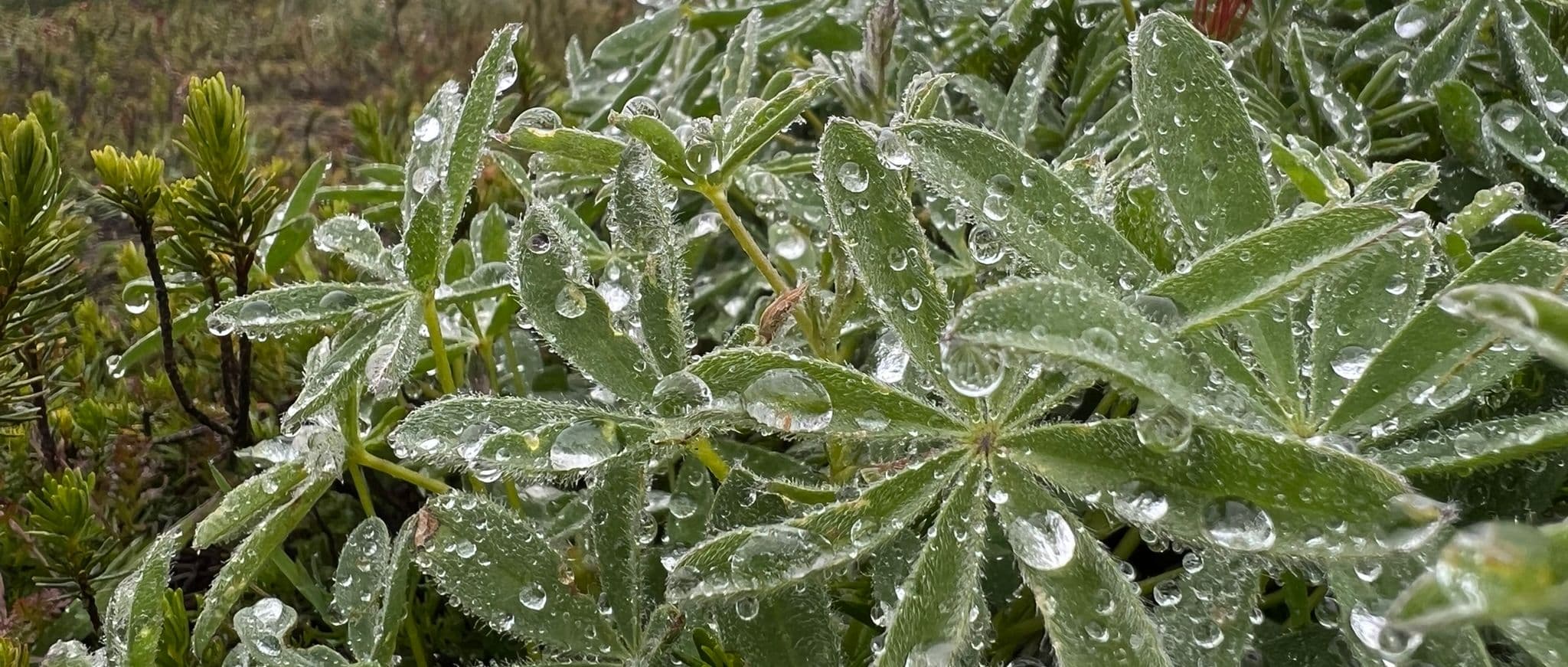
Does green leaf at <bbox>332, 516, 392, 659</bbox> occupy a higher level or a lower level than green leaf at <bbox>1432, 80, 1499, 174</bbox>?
lower

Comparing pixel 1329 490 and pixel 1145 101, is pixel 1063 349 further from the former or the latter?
pixel 1145 101

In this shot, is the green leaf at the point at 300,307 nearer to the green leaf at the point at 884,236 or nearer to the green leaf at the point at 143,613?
the green leaf at the point at 143,613

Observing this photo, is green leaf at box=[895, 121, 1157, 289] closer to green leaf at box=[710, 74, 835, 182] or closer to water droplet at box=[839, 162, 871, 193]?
water droplet at box=[839, 162, 871, 193]

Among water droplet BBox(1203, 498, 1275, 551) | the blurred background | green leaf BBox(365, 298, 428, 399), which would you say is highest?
water droplet BBox(1203, 498, 1275, 551)

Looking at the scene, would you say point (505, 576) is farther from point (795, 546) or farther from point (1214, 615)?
point (1214, 615)

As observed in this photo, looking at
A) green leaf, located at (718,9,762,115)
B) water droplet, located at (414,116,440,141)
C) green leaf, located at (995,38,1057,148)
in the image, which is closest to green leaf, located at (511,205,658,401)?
water droplet, located at (414,116,440,141)

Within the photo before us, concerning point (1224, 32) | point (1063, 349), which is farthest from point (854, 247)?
point (1224, 32)

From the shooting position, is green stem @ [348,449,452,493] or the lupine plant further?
green stem @ [348,449,452,493]
